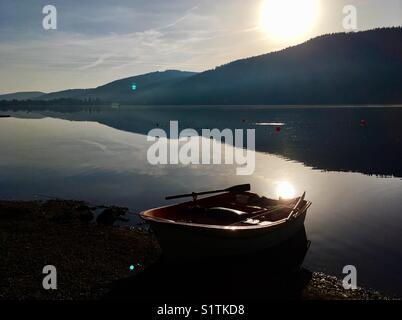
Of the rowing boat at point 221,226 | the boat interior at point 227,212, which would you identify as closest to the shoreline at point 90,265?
the rowing boat at point 221,226

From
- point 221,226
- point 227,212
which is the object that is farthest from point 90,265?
point 227,212

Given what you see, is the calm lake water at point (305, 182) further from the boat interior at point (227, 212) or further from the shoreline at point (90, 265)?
the boat interior at point (227, 212)

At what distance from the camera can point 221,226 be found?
14.3 m

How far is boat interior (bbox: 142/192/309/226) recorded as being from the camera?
16.6m

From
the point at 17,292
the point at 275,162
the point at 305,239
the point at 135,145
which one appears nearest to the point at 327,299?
the point at 305,239

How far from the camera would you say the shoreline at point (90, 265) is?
12891 millimetres

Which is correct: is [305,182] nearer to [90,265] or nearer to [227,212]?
[227,212]

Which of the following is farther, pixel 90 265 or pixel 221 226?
pixel 90 265

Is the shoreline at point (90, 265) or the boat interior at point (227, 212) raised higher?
the boat interior at point (227, 212)

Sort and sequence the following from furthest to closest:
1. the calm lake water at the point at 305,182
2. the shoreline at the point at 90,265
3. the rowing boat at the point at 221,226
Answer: the calm lake water at the point at 305,182
the rowing boat at the point at 221,226
the shoreline at the point at 90,265

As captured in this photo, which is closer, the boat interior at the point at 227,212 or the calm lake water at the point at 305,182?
the boat interior at the point at 227,212

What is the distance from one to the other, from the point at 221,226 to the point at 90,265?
546 centimetres

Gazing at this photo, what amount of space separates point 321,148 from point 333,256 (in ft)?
141
